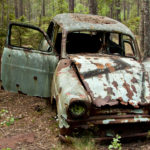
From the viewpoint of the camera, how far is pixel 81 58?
14.5ft

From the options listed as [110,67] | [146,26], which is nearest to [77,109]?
[110,67]

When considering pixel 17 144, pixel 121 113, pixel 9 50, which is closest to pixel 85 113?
pixel 121 113

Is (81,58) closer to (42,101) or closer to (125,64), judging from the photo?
(125,64)

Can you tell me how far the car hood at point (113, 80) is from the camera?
3555 millimetres

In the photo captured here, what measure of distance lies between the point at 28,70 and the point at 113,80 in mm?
1827

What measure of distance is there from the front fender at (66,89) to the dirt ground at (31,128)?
0.54 m

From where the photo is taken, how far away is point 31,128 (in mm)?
4312

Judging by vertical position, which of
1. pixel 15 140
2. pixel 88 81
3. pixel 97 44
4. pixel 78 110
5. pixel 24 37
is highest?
pixel 24 37

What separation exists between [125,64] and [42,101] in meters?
2.43

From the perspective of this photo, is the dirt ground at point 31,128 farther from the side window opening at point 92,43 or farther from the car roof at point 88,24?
the car roof at point 88,24

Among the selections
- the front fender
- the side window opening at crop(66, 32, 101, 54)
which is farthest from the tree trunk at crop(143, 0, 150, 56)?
the front fender

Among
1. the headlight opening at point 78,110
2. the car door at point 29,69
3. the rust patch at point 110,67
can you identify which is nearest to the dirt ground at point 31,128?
the headlight opening at point 78,110

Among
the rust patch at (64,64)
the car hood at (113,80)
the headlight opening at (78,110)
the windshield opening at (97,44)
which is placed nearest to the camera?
the headlight opening at (78,110)

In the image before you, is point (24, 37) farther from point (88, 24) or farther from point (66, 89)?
point (66, 89)
